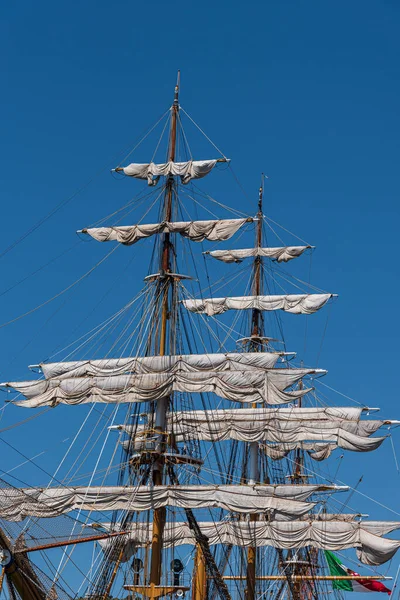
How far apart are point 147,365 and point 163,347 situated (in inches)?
55.2

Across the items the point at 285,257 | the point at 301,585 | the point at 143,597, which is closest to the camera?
the point at 143,597

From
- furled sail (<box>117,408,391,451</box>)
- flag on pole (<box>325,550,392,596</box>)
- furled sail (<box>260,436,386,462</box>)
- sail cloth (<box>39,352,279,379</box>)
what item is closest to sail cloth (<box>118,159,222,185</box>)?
sail cloth (<box>39,352,279,379</box>)

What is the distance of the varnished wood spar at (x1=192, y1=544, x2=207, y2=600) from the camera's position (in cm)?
7188

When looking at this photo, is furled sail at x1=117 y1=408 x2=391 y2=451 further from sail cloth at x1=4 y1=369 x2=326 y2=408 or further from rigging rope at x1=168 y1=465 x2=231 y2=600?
rigging rope at x1=168 y1=465 x2=231 y2=600

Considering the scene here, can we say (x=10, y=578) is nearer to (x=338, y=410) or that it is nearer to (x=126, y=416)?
(x=126, y=416)

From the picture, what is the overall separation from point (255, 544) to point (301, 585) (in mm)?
16467

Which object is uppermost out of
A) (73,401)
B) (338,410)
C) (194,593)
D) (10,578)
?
(338,410)

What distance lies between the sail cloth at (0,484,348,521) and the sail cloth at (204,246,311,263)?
58.4 feet

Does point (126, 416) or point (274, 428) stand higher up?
point (274, 428)

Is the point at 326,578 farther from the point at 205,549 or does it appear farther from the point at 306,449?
the point at 205,549

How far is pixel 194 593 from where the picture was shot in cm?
7194

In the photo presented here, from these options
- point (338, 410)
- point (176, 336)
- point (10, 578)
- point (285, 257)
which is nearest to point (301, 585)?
point (338, 410)

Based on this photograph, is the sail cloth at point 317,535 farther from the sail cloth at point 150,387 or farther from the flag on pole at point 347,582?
the flag on pole at point 347,582

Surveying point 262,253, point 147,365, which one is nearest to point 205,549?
point 147,365
